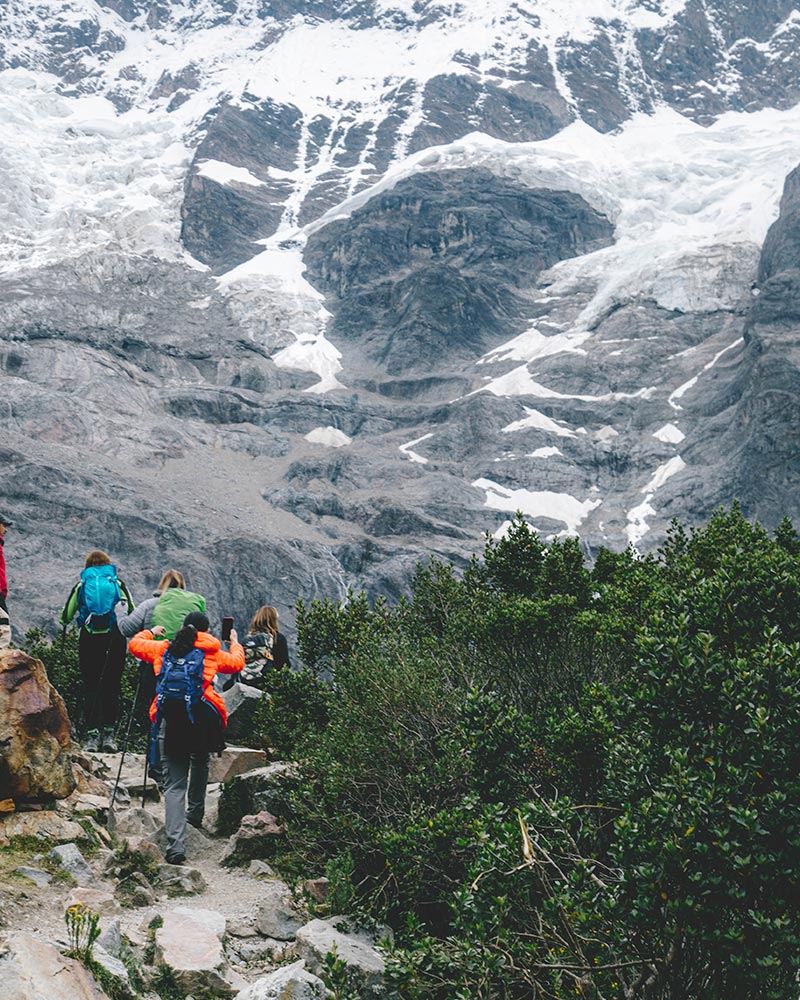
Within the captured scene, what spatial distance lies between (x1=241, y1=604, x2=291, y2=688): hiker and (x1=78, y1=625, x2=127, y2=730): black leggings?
2.07 metres

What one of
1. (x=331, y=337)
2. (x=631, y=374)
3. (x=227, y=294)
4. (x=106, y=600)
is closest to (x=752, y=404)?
(x=631, y=374)

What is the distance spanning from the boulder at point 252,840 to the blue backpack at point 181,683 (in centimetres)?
121

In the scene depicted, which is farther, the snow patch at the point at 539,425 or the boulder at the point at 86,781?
the snow patch at the point at 539,425

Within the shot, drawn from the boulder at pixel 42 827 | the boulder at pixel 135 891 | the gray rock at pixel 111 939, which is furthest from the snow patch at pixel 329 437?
the gray rock at pixel 111 939

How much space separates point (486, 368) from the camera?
14950 cm

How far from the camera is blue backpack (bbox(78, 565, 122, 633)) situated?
1080 centimetres

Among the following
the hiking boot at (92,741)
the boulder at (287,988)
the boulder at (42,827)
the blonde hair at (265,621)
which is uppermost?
the boulder at (287,988)

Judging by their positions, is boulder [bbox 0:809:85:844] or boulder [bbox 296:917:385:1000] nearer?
boulder [bbox 296:917:385:1000]

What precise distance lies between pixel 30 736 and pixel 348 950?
3220mm

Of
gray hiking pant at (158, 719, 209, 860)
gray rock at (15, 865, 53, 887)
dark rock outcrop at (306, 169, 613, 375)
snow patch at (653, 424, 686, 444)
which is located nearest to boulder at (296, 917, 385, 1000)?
gray rock at (15, 865, 53, 887)

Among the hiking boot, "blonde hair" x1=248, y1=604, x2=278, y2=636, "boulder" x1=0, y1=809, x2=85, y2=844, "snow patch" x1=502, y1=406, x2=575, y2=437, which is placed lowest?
"snow patch" x1=502, y1=406, x2=575, y2=437

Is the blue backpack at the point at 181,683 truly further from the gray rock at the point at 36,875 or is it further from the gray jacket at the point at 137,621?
the gray rock at the point at 36,875

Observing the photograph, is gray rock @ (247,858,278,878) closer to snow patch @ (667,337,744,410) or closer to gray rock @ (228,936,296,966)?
gray rock @ (228,936,296,966)

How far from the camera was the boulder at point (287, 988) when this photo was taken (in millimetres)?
5188
